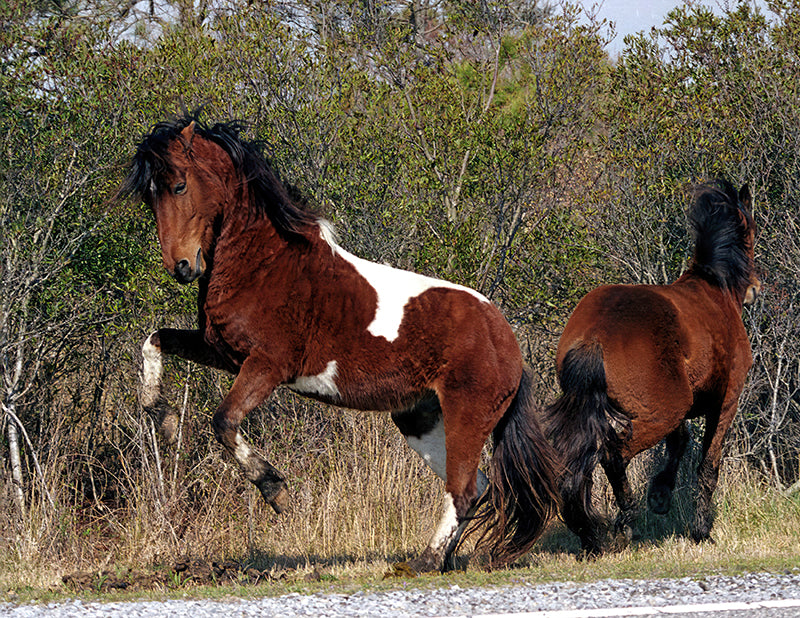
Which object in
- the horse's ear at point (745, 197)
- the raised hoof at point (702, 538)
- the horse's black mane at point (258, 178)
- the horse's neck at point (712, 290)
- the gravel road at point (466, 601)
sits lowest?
the gravel road at point (466, 601)

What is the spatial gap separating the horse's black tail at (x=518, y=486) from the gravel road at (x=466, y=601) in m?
1.05

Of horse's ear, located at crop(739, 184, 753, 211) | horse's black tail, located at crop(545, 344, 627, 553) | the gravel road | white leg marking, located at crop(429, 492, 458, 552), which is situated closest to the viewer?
the gravel road

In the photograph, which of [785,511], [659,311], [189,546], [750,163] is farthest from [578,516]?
[750,163]

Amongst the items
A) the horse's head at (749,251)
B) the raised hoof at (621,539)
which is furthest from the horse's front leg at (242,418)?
the horse's head at (749,251)

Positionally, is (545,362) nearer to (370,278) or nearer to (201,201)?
(370,278)

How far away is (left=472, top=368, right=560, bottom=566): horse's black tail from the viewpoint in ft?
20.8

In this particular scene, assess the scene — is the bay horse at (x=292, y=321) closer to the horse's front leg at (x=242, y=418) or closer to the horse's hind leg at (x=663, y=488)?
the horse's front leg at (x=242, y=418)

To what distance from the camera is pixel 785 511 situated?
7855 millimetres

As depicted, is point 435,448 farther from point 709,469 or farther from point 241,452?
point 709,469

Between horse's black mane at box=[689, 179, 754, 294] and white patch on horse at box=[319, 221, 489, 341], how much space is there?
8.45 feet

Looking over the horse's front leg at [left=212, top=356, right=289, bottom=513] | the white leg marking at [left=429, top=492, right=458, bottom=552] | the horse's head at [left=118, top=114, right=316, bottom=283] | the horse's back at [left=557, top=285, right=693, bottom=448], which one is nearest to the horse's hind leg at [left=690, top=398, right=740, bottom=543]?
the horse's back at [left=557, top=285, right=693, bottom=448]

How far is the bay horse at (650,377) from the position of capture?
6656 mm

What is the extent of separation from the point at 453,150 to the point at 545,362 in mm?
2547

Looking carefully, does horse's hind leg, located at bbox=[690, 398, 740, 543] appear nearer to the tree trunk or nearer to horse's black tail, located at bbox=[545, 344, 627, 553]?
horse's black tail, located at bbox=[545, 344, 627, 553]
